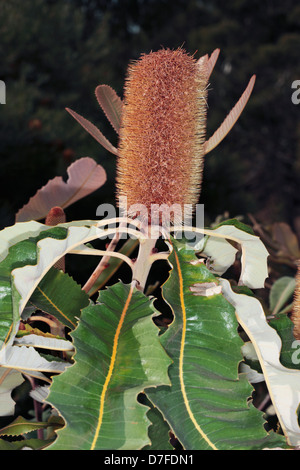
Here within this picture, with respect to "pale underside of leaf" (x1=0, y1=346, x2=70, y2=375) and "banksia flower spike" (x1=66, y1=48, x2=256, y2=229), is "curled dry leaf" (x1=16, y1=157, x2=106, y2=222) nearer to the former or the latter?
"banksia flower spike" (x1=66, y1=48, x2=256, y2=229)

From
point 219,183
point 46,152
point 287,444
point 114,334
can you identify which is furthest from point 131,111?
point 219,183

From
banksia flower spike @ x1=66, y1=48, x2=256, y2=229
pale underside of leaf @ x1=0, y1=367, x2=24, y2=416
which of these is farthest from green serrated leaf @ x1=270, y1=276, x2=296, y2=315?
pale underside of leaf @ x1=0, y1=367, x2=24, y2=416

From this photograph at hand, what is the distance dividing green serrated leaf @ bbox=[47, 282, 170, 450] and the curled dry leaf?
21cm

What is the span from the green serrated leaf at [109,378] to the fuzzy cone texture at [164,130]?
0.11 meters

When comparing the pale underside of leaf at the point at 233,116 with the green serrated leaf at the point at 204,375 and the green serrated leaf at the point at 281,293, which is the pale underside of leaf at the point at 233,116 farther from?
the green serrated leaf at the point at 281,293

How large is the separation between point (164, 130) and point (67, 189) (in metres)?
0.18

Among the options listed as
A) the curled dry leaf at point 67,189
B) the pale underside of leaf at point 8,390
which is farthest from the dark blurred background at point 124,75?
the pale underside of leaf at point 8,390

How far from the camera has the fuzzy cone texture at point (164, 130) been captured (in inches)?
17.1

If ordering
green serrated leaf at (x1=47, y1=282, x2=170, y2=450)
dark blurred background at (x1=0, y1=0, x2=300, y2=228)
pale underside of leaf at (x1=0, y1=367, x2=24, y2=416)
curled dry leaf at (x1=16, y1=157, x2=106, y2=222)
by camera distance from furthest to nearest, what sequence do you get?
dark blurred background at (x1=0, y1=0, x2=300, y2=228) → curled dry leaf at (x1=16, y1=157, x2=106, y2=222) → pale underside of leaf at (x1=0, y1=367, x2=24, y2=416) → green serrated leaf at (x1=47, y1=282, x2=170, y2=450)

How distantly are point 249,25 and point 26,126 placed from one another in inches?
217

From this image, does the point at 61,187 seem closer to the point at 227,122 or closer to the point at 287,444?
the point at 227,122

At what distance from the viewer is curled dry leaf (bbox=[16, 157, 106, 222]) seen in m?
0.57

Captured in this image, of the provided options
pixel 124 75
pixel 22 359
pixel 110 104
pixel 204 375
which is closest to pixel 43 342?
pixel 22 359

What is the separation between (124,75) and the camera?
4.45 metres
